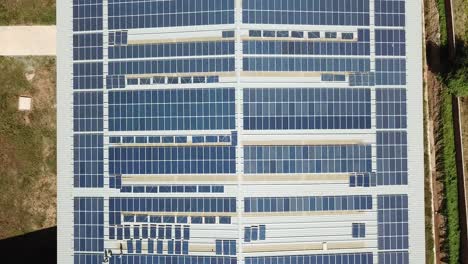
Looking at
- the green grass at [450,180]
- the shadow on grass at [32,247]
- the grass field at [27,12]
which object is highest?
the grass field at [27,12]

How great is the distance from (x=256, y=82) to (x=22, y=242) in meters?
24.4

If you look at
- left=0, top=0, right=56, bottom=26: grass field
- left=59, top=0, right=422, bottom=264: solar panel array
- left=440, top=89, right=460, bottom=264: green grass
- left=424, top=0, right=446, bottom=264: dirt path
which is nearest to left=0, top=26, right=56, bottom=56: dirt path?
left=0, top=0, right=56, bottom=26: grass field

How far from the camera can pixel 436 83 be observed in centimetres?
3728

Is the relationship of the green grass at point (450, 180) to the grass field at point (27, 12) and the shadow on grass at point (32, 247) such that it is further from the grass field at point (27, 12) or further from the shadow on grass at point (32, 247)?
the grass field at point (27, 12)

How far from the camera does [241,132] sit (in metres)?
30.8

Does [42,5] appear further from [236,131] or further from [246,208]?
[246,208]

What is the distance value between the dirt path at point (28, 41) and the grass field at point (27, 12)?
52 centimetres

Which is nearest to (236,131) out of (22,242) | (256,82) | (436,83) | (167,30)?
(256,82)

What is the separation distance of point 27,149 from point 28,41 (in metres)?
9.18

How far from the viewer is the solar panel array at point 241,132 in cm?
3105

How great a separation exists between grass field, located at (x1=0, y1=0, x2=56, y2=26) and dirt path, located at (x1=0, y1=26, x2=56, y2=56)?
0.52 metres

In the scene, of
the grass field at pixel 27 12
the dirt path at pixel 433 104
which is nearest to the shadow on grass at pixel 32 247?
the grass field at pixel 27 12

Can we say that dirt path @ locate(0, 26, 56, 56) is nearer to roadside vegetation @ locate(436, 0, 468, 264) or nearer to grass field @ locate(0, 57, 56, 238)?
grass field @ locate(0, 57, 56, 238)

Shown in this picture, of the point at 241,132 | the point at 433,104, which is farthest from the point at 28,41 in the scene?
the point at 433,104
